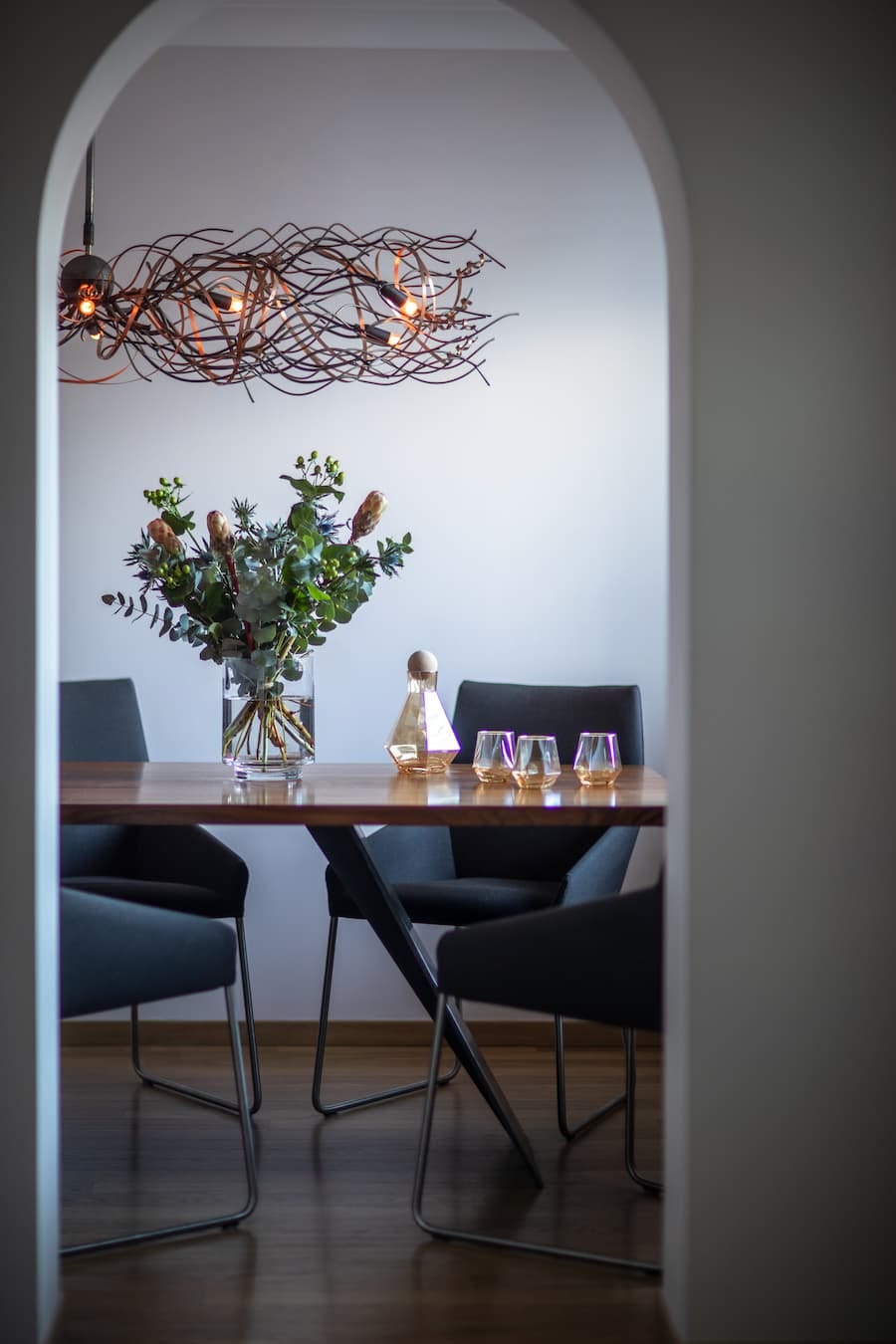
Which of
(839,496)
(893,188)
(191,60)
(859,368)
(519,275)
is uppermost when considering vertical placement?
(191,60)

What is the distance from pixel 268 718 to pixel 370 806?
507 millimetres

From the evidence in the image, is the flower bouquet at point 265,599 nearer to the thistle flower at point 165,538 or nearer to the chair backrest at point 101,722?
the thistle flower at point 165,538

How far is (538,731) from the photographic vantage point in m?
3.19

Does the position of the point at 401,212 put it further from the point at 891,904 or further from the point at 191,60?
the point at 891,904

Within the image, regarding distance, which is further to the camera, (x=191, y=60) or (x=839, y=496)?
(x=191, y=60)

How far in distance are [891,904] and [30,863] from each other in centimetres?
119

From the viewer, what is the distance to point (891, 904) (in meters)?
1.68

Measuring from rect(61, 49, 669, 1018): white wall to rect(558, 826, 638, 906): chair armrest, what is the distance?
0.69 m

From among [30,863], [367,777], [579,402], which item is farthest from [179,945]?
[579,402]

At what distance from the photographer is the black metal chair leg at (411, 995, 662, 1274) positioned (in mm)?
2035

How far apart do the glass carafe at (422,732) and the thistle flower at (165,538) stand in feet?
1.85

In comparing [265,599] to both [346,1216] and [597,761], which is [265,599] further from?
[346,1216]

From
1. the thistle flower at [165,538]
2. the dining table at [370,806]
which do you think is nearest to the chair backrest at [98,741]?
the dining table at [370,806]

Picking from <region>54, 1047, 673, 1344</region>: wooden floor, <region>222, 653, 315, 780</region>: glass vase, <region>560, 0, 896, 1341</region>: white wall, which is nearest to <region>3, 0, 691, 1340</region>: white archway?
<region>560, 0, 896, 1341</region>: white wall
